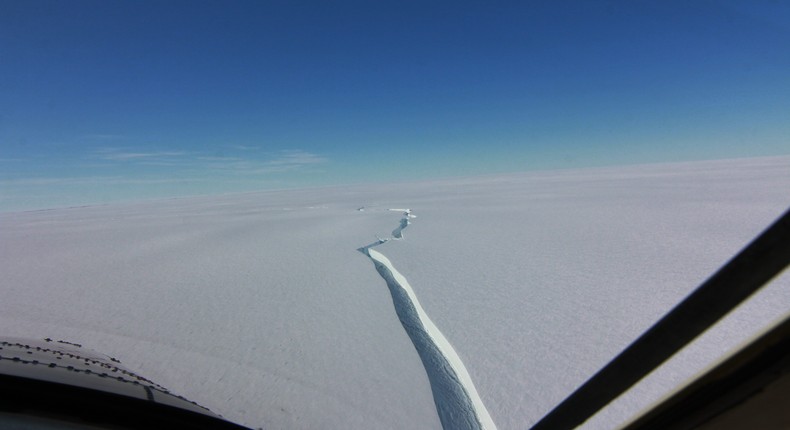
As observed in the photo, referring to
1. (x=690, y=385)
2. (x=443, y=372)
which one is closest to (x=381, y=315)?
(x=443, y=372)

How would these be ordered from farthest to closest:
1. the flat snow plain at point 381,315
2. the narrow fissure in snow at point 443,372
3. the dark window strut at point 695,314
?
1. the flat snow plain at point 381,315
2. the narrow fissure in snow at point 443,372
3. the dark window strut at point 695,314

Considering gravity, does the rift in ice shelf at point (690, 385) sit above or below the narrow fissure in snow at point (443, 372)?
above

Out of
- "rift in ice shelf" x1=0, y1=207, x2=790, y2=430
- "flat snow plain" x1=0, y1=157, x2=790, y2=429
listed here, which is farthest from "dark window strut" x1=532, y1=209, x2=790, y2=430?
"flat snow plain" x1=0, y1=157, x2=790, y2=429

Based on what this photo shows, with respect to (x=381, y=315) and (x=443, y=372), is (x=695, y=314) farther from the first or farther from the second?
(x=381, y=315)

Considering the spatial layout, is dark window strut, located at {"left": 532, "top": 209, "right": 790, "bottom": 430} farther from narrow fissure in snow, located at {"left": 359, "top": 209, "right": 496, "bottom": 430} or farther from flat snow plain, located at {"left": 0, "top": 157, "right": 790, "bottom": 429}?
narrow fissure in snow, located at {"left": 359, "top": 209, "right": 496, "bottom": 430}

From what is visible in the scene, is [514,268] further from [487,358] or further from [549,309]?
[487,358]

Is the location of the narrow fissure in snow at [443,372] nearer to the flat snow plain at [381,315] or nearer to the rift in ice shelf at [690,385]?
the flat snow plain at [381,315]

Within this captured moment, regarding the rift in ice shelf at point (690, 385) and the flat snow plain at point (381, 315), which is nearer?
the rift in ice shelf at point (690, 385)

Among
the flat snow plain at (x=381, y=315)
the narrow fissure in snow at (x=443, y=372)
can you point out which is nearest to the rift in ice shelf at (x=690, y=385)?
the flat snow plain at (x=381, y=315)
